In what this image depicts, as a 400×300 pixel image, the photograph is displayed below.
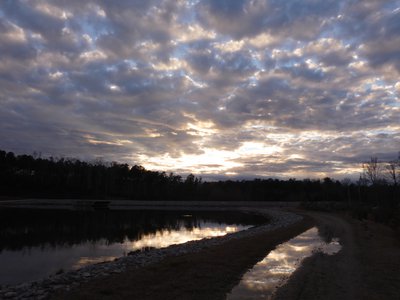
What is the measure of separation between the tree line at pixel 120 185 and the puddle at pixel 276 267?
7877 cm

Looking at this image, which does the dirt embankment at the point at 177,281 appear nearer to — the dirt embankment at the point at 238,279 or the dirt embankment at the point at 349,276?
the dirt embankment at the point at 238,279

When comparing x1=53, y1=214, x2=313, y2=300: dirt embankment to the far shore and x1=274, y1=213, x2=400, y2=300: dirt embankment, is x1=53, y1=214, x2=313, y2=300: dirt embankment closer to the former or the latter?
x1=274, y1=213, x2=400, y2=300: dirt embankment

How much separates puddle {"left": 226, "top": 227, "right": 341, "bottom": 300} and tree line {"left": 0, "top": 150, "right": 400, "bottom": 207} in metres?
78.8

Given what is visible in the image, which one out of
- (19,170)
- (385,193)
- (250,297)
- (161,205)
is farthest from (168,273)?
(19,170)

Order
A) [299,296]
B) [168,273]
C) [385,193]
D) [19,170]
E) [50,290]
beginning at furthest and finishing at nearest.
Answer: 1. [19,170]
2. [385,193]
3. [168,273]
4. [50,290]
5. [299,296]

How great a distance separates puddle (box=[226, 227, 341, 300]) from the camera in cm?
1081

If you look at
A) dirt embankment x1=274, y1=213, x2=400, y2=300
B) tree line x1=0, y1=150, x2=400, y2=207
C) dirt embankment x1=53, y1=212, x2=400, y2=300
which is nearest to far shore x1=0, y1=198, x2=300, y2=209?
tree line x1=0, y1=150, x2=400, y2=207

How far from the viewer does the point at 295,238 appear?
25.1m

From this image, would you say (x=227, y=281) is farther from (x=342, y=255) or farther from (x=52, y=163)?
(x=52, y=163)

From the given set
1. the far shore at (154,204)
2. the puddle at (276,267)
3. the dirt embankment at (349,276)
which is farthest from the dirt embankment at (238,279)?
the far shore at (154,204)

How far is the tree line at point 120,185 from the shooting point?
10962 centimetres

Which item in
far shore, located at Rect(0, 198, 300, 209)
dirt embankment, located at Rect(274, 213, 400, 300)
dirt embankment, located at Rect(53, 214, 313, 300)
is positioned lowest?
dirt embankment, located at Rect(53, 214, 313, 300)

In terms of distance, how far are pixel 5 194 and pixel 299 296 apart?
109991 millimetres

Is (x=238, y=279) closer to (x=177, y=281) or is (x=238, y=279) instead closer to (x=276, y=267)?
(x=177, y=281)
